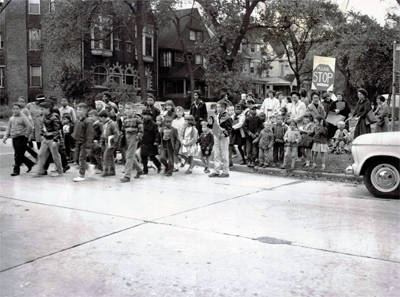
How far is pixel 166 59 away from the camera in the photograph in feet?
156

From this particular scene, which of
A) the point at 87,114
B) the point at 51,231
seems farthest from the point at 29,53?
the point at 51,231

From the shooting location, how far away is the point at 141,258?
190 inches

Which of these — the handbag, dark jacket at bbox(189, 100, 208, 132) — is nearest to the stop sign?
the handbag

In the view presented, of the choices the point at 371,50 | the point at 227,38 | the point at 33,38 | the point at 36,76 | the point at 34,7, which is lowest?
the point at 36,76

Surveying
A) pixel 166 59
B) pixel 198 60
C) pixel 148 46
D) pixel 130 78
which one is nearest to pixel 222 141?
pixel 130 78

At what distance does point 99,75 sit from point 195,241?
35.6 metres

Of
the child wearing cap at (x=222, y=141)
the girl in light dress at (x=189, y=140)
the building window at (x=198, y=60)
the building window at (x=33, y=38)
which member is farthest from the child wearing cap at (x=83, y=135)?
the building window at (x=198, y=60)

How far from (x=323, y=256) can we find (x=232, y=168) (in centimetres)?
724

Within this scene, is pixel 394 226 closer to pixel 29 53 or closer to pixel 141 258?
pixel 141 258

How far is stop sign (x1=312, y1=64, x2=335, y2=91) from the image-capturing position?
13.8 metres

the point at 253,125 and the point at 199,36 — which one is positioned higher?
the point at 199,36

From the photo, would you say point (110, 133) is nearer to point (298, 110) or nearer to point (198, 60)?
point (298, 110)

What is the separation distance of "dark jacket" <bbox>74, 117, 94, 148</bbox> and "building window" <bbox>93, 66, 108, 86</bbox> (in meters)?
29.5

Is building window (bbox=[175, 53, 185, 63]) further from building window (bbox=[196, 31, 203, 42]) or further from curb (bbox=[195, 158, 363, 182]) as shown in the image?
curb (bbox=[195, 158, 363, 182])
